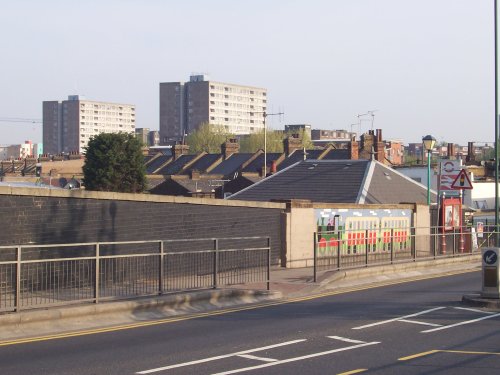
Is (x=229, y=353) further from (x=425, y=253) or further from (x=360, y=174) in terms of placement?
(x=360, y=174)

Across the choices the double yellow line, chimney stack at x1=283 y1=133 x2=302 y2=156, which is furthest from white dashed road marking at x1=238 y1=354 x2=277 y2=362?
chimney stack at x1=283 y1=133 x2=302 y2=156

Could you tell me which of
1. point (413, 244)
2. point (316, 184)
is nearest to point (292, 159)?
point (316, 184)

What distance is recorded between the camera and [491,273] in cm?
1773

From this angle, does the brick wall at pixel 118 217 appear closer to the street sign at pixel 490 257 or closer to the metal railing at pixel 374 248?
the metal railing at pixel 374 248

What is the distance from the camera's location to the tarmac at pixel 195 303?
14117mm

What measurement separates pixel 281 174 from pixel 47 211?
23.9 meters

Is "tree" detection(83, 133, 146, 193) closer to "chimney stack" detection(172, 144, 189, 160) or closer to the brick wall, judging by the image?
the brick wall

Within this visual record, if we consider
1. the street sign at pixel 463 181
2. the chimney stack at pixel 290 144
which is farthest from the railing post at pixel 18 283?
the chimney stack at pixel 290 144

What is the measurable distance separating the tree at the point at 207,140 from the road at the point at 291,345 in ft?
435

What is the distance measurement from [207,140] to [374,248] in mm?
127355

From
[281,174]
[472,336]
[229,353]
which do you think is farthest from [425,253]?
[229,353]

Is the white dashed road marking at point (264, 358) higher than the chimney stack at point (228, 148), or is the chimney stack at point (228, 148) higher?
the chimney stack at point (228, 148)

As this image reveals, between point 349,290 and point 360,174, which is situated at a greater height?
point 360,174

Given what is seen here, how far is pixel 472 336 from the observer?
13.7 meters
